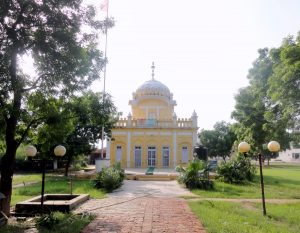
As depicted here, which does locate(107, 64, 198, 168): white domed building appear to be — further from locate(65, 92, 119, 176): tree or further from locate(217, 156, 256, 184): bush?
locate(217, 156, 256, 184): bush

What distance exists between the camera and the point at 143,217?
9.52 meters

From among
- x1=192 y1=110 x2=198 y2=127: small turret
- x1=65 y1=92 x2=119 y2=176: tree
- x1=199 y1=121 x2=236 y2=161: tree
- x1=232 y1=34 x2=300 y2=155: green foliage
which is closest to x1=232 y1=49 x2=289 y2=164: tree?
x1=232 y1=34 x2=300 y2=155: green foliage

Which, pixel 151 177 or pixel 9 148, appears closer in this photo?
pixel 9 148

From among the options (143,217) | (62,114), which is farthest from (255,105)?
(143,217)

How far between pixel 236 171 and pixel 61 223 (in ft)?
47.3

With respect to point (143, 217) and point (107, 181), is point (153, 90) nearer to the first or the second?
point (107, 181)

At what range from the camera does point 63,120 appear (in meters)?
11.0

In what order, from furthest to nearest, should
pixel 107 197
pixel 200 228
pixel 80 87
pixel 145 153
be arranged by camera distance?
1. pixel 145 153
2. pixel 107 197
3. pixel 80 87
4. pixel 200 228

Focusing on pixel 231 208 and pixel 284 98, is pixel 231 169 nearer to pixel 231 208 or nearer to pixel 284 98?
pixel 284 98

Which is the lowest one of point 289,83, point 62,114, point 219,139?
point 62,114

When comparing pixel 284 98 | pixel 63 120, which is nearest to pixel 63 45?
pixel 63 120

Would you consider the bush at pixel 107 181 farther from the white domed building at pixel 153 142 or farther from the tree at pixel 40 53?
the white domed building at pixel 153 142

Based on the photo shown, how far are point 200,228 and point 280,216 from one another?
358 centimetres

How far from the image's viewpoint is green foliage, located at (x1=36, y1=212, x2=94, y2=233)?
7.99 m
